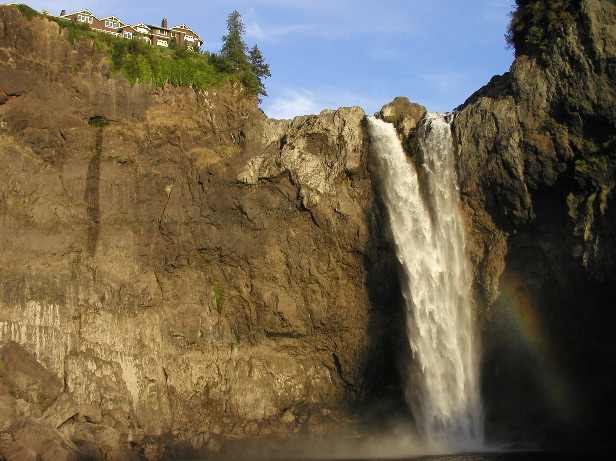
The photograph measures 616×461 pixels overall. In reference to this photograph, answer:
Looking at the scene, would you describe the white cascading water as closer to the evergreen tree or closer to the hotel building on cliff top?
the evergreen tree

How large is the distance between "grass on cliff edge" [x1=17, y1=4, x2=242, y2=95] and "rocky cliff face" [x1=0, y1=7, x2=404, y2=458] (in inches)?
26.1

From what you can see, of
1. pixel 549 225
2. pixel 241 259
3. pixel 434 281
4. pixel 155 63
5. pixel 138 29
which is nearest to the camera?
pixel 549 225

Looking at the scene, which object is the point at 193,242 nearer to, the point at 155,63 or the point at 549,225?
the point at 155,63

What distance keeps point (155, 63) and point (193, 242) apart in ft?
34.2

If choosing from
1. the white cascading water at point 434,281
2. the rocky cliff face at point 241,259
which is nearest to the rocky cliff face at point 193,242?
the rocky cliff face at point 241,259

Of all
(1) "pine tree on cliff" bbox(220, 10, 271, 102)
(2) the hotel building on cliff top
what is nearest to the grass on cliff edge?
(1) "pine tree on cliff" bbox(220, 10, 271, 102)

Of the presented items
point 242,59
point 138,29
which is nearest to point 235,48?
point 242,59

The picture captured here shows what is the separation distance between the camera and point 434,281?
1232 inches

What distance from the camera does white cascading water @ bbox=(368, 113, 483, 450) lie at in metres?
30.3

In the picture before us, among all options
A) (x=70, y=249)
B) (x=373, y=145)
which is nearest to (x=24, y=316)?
(x=70, y=249)

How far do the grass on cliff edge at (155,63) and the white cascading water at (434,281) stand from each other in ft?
33.1

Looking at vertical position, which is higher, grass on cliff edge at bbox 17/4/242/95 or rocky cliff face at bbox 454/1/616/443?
grass on cliff edge at bbox 17/4/242/95

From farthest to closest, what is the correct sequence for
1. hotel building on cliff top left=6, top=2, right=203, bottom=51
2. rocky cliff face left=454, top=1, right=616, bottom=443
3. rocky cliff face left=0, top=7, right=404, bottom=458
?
hotel building on cliff top left=6, top=2, right=203, bottom=51 → rocky cliff face left=0, top=7, right=404, bottom=458 → rocky cliff face left=454, top=1, right=616, bottom=443

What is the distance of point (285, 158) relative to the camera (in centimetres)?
3278
